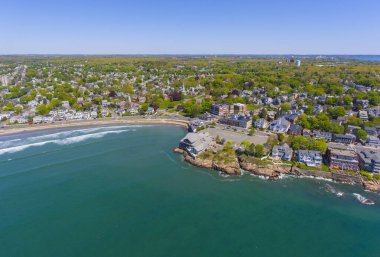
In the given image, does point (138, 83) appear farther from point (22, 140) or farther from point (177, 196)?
point (177, 196)

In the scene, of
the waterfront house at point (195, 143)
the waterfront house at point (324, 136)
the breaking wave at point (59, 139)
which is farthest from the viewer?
the breaking wave at point (59, 139)

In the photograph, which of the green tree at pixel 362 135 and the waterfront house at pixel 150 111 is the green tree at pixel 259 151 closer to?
the green tree at pixel 362 135

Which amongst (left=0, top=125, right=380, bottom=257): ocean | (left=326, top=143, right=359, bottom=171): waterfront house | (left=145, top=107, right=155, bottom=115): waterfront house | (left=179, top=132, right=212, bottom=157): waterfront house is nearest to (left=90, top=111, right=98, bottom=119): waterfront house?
(left=145, top=107, right=155, bottom=115): waterfront house

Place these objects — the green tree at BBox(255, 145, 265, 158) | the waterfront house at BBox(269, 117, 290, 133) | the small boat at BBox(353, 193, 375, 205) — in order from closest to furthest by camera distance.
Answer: the small boat at BBox(353, 193, 375, 205) < the green tree at BBox(255, 145, 265, 158) < the waterfront house at BBox(269, 117, 290, 133)

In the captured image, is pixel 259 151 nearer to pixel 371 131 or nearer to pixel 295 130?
pixel 295 130

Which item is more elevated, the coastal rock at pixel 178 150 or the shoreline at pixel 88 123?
the shoreline at pixel 88 123

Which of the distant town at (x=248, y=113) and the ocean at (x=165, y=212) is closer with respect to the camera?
the ocean at (x=165, y=212)

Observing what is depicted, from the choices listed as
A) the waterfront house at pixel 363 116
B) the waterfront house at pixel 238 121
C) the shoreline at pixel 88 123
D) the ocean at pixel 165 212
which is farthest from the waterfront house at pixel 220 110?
the waterfront house at pixel 363 116

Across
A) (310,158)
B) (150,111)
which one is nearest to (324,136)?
(310,158)

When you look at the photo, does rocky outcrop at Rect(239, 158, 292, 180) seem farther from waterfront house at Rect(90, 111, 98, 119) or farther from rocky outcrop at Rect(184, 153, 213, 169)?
waterfront house at Rect(90, 111, 98, 119)
